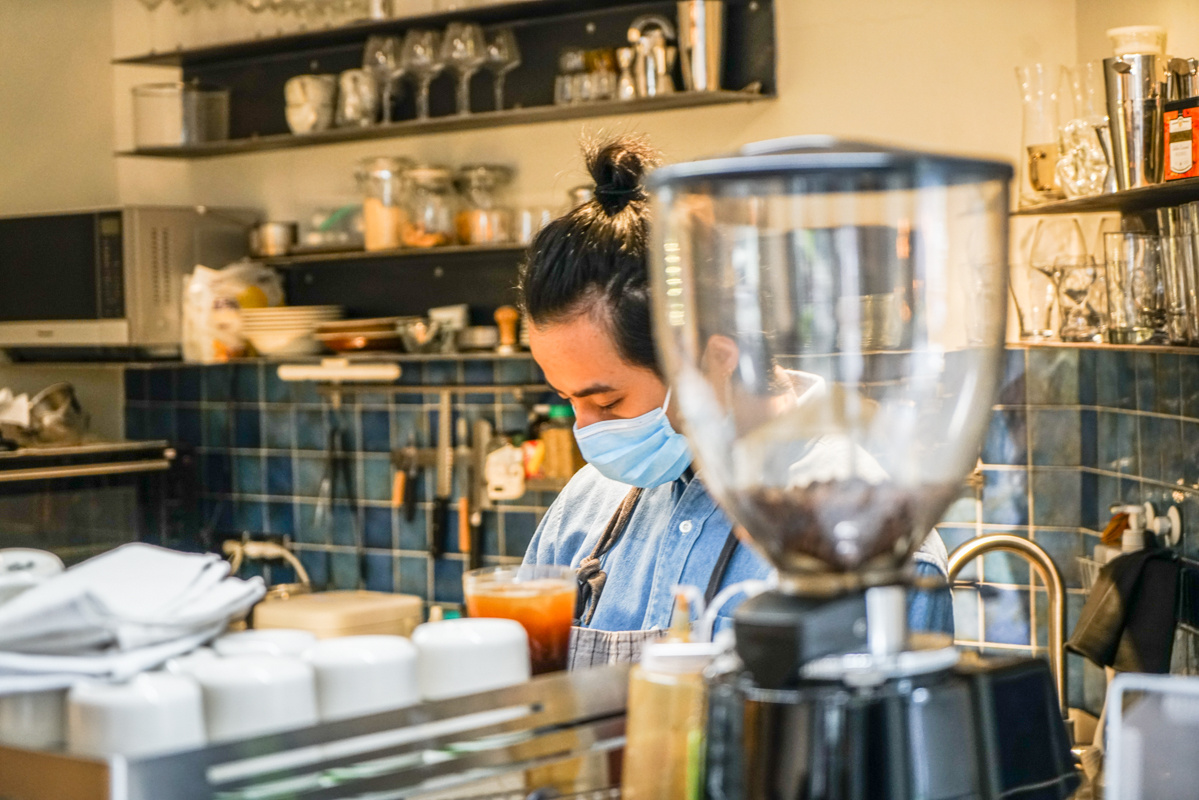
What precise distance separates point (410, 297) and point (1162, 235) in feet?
8.50

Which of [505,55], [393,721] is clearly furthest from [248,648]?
[505,55]

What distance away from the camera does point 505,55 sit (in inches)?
157

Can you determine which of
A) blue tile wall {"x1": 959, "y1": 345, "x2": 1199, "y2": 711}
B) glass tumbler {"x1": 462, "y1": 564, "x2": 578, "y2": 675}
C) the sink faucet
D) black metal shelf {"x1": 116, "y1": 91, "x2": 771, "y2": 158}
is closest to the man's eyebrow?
glass tumbler {"x1": 462, "y1": 564, "x2": 578, "y2": 675}

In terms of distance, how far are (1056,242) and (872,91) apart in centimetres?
72

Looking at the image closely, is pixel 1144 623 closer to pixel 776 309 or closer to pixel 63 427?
pixel 776 309

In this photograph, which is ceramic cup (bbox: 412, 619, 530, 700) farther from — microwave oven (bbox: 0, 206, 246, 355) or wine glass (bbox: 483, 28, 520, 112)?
microwave oven (bbox: 0, 206, 246, 355)

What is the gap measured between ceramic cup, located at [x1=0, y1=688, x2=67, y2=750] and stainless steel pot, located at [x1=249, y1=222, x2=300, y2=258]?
3.65 m

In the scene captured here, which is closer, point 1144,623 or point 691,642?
point 691,642

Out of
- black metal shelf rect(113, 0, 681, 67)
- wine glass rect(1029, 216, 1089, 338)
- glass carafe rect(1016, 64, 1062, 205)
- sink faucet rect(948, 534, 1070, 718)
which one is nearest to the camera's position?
sink faucet rect(948, 534, 1070, 718)

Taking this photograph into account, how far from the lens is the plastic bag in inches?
177

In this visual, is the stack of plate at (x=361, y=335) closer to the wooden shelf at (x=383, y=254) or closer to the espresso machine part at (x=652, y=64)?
the wooden shelf at (x=383, y=254)

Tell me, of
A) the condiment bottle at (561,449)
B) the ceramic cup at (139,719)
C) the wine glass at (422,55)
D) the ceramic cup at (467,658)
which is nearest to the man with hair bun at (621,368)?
the ceramic cup at (467,658)

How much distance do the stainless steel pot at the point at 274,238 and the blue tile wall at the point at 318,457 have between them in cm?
39

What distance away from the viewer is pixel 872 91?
3662 mm
